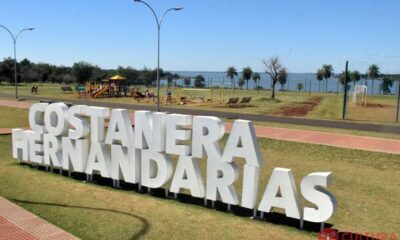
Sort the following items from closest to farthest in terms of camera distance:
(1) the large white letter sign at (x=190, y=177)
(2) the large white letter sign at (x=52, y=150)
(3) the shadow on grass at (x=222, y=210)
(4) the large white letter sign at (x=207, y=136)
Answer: (3) the shadow on grass at (x=222, y=210)
(4) the large white letter sign at (x=207, y=136)
(1) the large white letter sign at (x=190, y=177)
(2) the large white letter sign at (x=52, y=150)

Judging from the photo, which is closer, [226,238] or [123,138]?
[226,238]

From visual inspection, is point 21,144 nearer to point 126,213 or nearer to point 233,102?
point 126,213

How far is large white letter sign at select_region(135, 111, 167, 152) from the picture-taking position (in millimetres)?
9000

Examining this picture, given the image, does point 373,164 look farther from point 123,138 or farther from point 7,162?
point 7,162

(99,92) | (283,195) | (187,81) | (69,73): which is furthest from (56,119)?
(69,73)

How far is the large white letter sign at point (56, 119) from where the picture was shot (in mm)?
10477

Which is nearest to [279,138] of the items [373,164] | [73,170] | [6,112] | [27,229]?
[373,164]

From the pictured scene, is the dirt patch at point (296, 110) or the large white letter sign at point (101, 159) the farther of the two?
the dirt patch at point (296, 110)

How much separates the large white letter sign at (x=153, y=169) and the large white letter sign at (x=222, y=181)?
1069 millimetres

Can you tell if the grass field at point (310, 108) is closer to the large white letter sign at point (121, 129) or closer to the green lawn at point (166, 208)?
the green lawn at point (166, 208)

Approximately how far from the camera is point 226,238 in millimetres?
6684

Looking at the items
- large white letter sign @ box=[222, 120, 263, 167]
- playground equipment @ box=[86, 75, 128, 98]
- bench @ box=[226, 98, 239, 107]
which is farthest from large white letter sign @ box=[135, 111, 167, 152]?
playground equipment @ box=[86, 75, 128, 98]

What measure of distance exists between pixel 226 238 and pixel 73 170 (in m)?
5.64

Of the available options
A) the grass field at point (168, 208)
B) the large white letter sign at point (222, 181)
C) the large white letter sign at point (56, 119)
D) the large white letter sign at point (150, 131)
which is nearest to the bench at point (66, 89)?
the grass field at point (168, 208)
